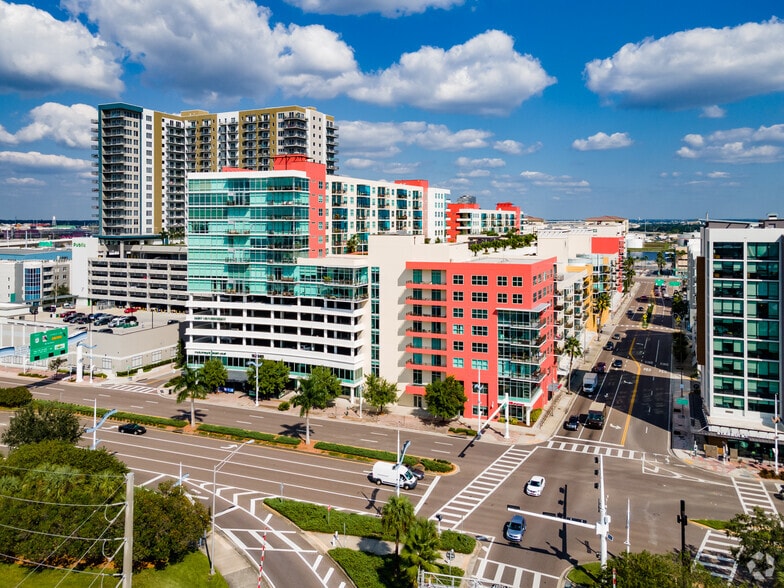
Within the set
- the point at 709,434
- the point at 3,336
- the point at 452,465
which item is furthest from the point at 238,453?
the point at 3,336

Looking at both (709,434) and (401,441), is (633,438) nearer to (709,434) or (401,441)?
(709,434)

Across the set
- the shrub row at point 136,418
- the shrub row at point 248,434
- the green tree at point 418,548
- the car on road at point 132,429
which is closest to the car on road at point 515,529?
the green tree at point 418,548

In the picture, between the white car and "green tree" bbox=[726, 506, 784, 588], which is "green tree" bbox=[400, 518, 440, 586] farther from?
the white car

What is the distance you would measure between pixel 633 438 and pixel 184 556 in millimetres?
59888

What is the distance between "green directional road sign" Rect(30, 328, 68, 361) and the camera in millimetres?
108500

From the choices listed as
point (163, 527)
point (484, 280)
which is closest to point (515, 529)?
point (163, 527)

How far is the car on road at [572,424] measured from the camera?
281 ft

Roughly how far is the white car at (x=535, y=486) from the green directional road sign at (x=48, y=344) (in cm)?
9079

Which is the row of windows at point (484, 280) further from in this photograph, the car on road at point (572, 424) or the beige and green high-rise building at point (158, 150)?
the beige and green high-rise building at point (158, 150)

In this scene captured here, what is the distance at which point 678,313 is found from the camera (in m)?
163

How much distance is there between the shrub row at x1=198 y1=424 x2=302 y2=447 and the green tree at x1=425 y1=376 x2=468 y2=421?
19076 millimetres

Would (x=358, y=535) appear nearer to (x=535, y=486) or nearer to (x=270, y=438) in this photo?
(x=535, y=486)

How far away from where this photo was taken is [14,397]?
94750 millimetres

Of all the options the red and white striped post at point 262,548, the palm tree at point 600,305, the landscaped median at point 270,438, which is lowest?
the red and white striped post at point 262,548
